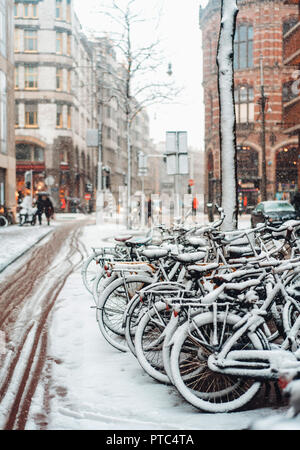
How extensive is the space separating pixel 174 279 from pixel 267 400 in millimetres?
1835

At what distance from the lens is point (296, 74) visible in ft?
105

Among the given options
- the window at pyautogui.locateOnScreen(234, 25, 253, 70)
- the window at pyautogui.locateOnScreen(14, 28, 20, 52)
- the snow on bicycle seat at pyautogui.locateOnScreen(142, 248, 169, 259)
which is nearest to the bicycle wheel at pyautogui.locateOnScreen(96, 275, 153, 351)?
the snow on bicycle seat at pyautogui.locateOnScreen(142, 248, 169, 259)

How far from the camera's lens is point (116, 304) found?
594 cm

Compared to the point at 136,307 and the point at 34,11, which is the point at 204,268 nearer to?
the point at 136,307

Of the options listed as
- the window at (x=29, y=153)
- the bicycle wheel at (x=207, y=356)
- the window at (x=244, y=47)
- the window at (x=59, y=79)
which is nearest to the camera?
the bicycle wheel at (x=207, y=356)

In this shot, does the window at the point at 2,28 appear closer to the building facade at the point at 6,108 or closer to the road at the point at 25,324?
the building facade at the point at 6,108

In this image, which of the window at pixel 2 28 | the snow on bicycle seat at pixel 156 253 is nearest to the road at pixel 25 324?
the snow on bicycle seat at pixel 156 253

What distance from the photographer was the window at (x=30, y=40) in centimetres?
5719

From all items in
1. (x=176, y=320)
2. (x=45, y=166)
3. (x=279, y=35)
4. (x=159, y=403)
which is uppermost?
(x=279, y=35)


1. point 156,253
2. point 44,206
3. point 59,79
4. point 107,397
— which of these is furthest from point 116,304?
point 59,79

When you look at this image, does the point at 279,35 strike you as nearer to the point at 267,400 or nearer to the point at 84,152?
the point at 84,152

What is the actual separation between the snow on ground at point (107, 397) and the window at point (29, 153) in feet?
171

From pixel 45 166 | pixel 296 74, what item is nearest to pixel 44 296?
pixel 296 74

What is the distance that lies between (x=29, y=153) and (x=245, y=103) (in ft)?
71.7
